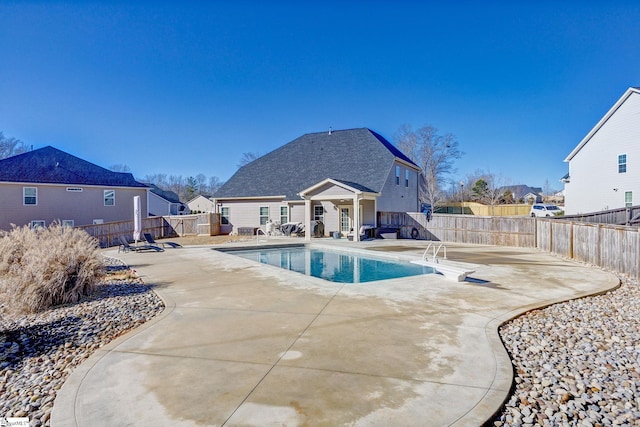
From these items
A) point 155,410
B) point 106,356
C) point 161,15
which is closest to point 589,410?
point 155,410

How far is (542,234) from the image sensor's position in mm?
14055

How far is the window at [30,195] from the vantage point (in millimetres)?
20919

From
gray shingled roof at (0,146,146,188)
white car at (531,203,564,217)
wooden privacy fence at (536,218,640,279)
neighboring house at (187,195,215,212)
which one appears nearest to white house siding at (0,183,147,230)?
gray shingled roof at (0,146,146,188)

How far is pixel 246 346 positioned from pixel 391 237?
15.8 m

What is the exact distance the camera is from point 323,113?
3203 centimetres

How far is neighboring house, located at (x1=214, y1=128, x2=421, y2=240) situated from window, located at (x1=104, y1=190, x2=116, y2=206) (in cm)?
755

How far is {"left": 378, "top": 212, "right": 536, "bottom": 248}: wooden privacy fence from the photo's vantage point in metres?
15.4

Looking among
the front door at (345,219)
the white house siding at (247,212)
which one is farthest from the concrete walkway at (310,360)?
the white house siding at (247,212)

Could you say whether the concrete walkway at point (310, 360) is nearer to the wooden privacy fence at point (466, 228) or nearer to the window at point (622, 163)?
the wooden privacy fence at point (466, 228)

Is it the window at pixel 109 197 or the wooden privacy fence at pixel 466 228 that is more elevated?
the window at pixel 109 197

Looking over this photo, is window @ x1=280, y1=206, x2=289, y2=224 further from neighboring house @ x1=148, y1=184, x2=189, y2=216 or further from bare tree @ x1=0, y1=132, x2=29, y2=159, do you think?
bare tree @ x1=0, y1=132, x2=29, y2=159

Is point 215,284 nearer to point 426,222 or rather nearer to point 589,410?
point 589,410

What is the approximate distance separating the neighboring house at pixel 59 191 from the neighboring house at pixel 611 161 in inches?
1304

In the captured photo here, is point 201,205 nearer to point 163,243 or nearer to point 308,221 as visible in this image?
point 163,243
